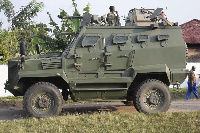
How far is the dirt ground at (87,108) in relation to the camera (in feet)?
32.5

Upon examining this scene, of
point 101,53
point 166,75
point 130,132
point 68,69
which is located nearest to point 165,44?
point 166,75

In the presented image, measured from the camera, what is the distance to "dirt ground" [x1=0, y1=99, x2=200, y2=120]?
9903mm

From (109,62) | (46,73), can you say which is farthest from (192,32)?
(46,73)

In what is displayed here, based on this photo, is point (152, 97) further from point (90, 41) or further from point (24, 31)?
point (24, 31)

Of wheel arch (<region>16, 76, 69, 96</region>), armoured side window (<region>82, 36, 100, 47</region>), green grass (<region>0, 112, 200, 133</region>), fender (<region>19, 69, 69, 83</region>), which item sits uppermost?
armoured side window (<region>82, 36, 100, 47</region>)

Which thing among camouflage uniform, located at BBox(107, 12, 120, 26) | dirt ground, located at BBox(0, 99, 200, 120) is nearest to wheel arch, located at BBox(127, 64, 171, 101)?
dirt ground, located at BBox(0, 99, 200, 120)

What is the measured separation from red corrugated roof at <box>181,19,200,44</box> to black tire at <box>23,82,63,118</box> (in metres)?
19.4

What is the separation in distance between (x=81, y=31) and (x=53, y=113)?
7.12 feet

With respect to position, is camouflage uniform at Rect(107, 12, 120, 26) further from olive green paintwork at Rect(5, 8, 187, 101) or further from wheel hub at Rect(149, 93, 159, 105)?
wheel hub at Rect(149, 93, 159, 105)

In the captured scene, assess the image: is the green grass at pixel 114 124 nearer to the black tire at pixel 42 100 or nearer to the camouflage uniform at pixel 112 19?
the black tire at pixel 42 100

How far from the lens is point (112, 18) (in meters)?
9.91

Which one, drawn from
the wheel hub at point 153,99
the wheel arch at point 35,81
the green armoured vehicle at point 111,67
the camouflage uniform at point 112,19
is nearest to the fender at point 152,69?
the green armoured vehicle at point 111,67

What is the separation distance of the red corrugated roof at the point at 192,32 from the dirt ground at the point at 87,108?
1500 cm

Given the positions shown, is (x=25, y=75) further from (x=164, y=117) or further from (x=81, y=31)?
(x=164, y=117)
